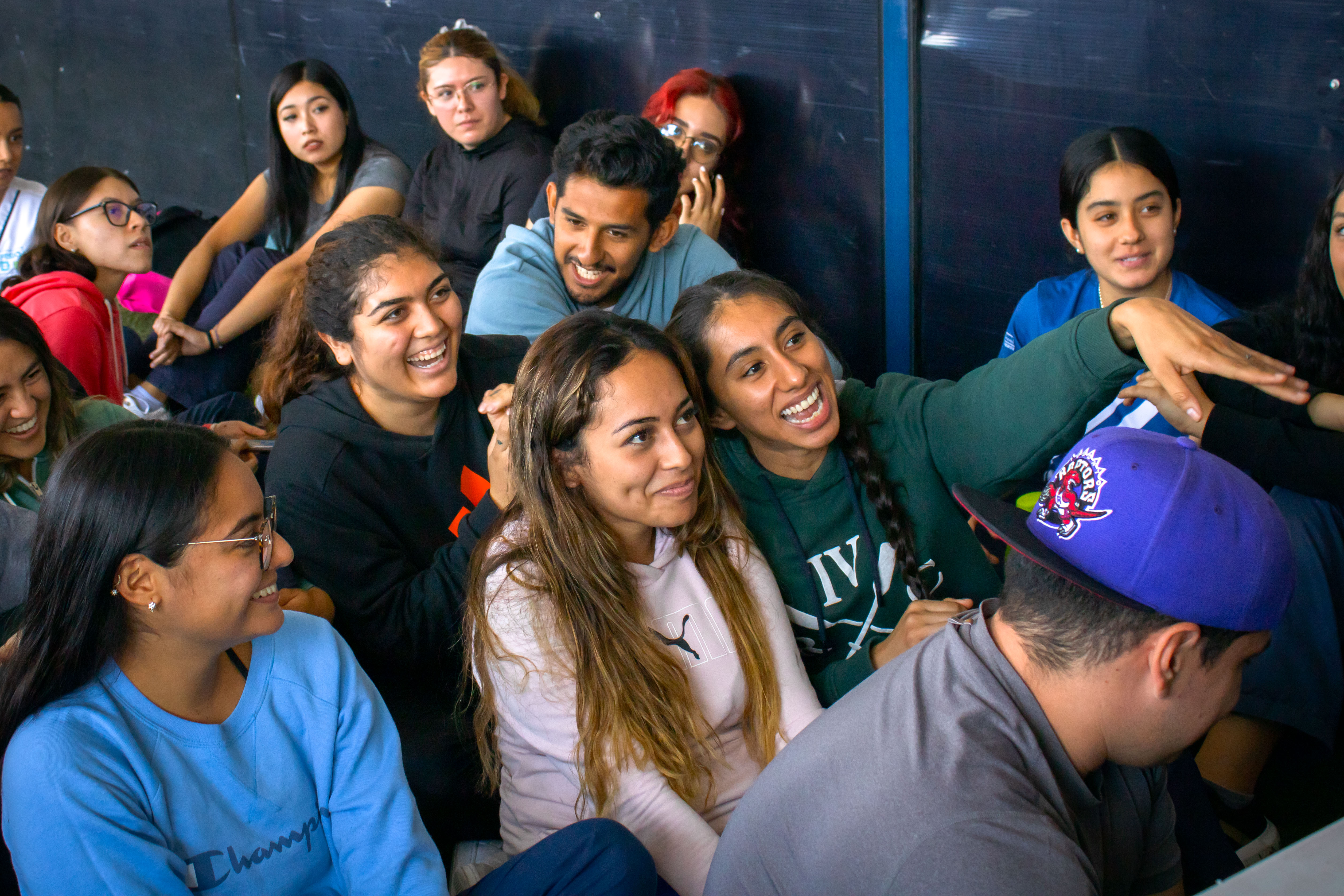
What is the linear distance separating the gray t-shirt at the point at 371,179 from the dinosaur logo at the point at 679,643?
2.55 meters

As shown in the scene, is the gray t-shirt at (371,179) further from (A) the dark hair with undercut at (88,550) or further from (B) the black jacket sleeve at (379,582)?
(A) the dark hair with undercut at (88,550)

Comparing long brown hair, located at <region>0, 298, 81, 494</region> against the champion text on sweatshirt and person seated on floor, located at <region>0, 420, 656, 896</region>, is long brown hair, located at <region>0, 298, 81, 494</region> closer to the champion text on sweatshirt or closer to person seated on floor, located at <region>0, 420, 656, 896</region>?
person seated on floor, located at <region>0, 420, 656, 896</region>

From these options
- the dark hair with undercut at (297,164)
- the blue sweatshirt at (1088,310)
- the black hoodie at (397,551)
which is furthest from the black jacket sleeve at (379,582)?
the dark hair with undercut at (297,164)

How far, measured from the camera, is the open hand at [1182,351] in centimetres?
150

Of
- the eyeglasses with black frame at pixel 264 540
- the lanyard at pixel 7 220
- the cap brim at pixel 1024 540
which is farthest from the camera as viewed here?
the lanyard at pixel 7 220

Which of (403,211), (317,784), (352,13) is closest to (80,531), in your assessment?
(317,784)

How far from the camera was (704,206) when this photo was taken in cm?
309

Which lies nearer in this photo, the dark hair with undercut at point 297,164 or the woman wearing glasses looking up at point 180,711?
the woman wearing glasses looking up at point 180,711

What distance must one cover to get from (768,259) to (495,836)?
2086mm

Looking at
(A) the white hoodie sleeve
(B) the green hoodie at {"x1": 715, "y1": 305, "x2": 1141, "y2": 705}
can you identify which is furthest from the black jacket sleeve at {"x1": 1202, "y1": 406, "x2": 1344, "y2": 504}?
(A) the white hoodie sleeve

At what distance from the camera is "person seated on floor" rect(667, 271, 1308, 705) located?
1.70m

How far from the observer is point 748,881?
42.1 inches

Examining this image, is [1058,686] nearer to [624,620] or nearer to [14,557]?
[624,620]

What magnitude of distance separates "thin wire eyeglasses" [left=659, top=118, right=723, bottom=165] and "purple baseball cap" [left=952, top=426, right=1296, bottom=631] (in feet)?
7.38
